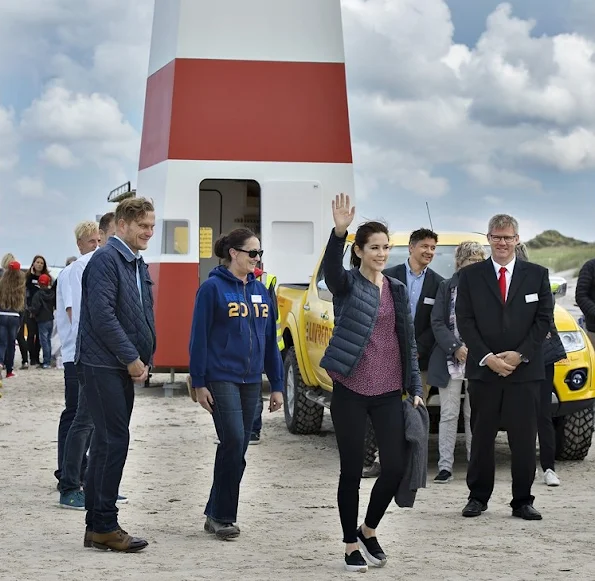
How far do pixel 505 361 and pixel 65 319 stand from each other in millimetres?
2849

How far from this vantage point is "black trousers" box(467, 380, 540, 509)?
8.52 meters

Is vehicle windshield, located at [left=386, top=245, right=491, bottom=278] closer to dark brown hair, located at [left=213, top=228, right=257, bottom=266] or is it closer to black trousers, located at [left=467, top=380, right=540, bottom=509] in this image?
black trousers, located at [left=467, top=380, right=540, bottom=509]

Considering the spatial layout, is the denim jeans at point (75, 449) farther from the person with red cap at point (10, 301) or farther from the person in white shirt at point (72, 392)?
the person with red cap at point (10, 301)

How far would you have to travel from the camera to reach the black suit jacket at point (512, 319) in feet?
27.9

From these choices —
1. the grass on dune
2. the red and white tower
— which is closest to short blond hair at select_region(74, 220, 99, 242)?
the red and white tower

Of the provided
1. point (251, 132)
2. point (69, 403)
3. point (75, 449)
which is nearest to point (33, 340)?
point (251, 132)

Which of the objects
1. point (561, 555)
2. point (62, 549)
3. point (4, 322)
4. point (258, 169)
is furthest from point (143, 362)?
point (4, 322)

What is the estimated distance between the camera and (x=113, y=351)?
7.18 metres

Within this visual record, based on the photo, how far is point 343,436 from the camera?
696 cm

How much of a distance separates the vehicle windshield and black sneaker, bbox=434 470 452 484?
1942mm

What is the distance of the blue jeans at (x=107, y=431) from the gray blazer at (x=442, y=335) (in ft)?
10.4

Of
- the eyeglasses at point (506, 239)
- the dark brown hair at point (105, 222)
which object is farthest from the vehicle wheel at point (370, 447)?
the dark brown hair at point (105, 222)

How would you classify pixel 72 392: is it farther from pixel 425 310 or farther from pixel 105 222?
pixel 425 310

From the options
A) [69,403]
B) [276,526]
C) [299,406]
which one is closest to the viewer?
[276,526]
